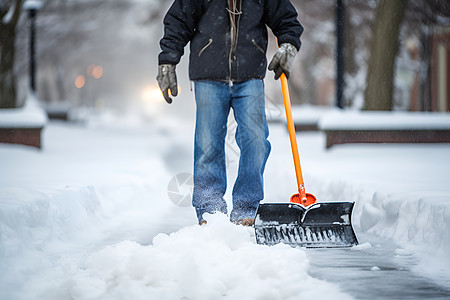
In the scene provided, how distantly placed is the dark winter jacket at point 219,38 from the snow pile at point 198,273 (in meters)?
1.36

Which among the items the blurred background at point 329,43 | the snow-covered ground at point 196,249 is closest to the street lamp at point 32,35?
the blurred background at point 329,43

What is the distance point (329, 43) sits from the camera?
25.3 meters

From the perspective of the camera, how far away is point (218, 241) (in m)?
3.34

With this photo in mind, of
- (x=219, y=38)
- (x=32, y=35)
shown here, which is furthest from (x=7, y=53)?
(x=219, y=38)

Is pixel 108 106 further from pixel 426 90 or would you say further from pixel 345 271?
pixel 345 271

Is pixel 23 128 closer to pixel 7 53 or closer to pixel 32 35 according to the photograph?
pixel 32 35

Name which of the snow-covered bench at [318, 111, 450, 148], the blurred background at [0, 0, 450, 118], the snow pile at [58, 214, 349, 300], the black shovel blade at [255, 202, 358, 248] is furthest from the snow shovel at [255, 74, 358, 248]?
the snow-covered bench at [318, 111, 450, 148]

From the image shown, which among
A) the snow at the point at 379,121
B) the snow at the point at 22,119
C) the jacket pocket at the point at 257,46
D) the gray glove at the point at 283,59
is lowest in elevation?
the snow at the point at 379,121

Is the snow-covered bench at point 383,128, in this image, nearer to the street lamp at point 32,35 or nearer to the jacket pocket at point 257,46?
the jacket pocket at point 257,46

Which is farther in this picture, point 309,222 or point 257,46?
point 257,46

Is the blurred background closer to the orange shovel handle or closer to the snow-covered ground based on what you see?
the snow-covered ground

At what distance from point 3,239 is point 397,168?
4.77 meters

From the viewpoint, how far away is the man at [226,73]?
169 inches

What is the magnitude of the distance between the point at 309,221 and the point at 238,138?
0.93 m
